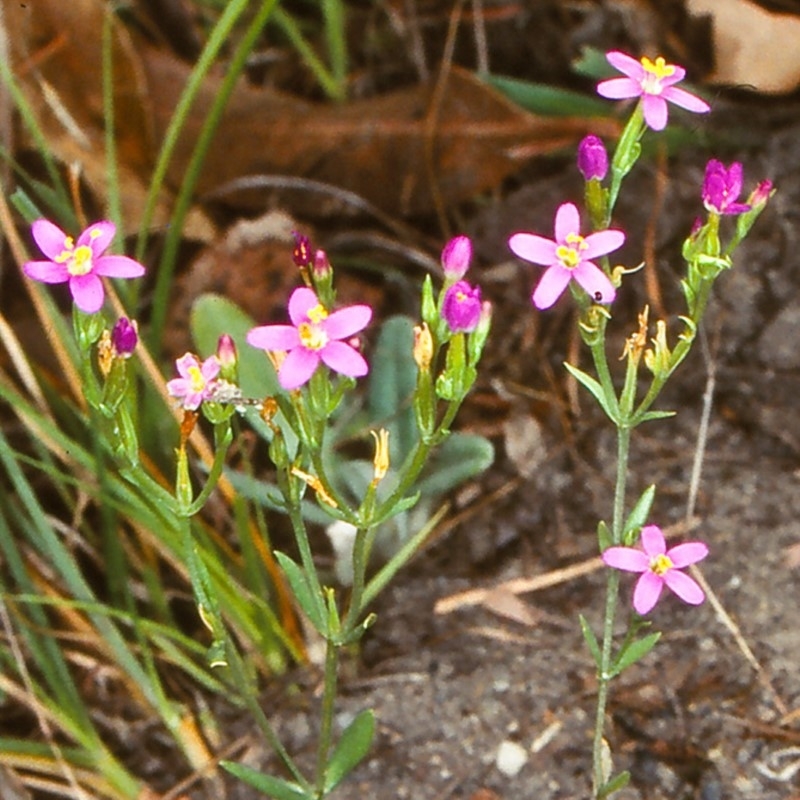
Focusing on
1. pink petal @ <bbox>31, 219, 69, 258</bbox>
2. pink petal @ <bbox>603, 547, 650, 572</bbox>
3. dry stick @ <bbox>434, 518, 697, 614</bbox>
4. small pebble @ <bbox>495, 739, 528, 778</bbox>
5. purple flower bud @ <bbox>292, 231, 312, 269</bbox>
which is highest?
pink petal @ <bbox>31, 219, 69, 258</bbox>

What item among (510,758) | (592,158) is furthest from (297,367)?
(510,758)

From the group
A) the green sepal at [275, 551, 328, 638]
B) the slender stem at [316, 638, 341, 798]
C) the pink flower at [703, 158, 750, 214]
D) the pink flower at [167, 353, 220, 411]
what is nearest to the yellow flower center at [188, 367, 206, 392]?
the pink flower at [167, 353, 220, 411]

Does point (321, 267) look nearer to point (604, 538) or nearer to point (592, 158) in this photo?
point (592, 158)

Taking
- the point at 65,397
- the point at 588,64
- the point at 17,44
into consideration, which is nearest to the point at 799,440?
the point at 588,64

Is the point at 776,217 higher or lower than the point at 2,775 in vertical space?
higher

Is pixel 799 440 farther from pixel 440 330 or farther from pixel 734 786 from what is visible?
pixel 440 330

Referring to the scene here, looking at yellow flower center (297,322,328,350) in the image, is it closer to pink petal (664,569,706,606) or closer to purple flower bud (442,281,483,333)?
purple flower bud (442,281,483,333)

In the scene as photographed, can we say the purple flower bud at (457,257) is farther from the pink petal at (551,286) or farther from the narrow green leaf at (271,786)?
the narrow green leaf at (271,786)

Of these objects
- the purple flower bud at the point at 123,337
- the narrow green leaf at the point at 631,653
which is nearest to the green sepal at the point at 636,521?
the narrow green leaf at the point at 631,653
